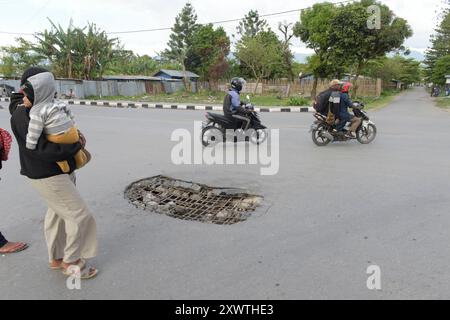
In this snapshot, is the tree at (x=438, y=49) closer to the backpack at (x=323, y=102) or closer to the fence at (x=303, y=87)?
the fence at (x=303, y=87)

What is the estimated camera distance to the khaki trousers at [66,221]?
8.75 ft

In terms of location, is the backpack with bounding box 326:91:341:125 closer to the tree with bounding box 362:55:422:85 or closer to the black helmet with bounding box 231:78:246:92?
the black helmet with bounding box 231:78:246:92

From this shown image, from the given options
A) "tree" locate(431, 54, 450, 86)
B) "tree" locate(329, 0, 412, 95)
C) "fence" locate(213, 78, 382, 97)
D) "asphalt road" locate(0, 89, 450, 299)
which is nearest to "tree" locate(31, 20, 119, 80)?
"fence" locate(213, 78, 382, 97)

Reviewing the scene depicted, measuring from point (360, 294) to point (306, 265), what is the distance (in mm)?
492

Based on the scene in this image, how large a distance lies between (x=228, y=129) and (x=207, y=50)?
38069mm

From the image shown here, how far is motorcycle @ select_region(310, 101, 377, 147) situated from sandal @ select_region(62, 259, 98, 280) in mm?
6219

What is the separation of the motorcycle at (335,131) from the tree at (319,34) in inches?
577

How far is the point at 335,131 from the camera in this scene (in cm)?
800

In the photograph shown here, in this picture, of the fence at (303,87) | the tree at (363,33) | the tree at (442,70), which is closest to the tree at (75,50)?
the fence at (303,87)

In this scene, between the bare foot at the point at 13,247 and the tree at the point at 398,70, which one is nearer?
the bare foot at the point at 13,247

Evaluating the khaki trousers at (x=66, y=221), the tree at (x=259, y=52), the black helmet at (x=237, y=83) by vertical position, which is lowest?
the khaki trousers at (x=66, y=221)

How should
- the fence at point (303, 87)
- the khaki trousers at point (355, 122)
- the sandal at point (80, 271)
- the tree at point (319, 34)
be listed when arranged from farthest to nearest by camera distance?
1. the fence at point (303, 87)
2. the tree at point (319, 34)
3. the khaki trousers at point (355, 122)
4. the sandal at point (80, 271)

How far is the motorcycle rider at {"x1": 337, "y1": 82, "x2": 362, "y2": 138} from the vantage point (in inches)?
308
